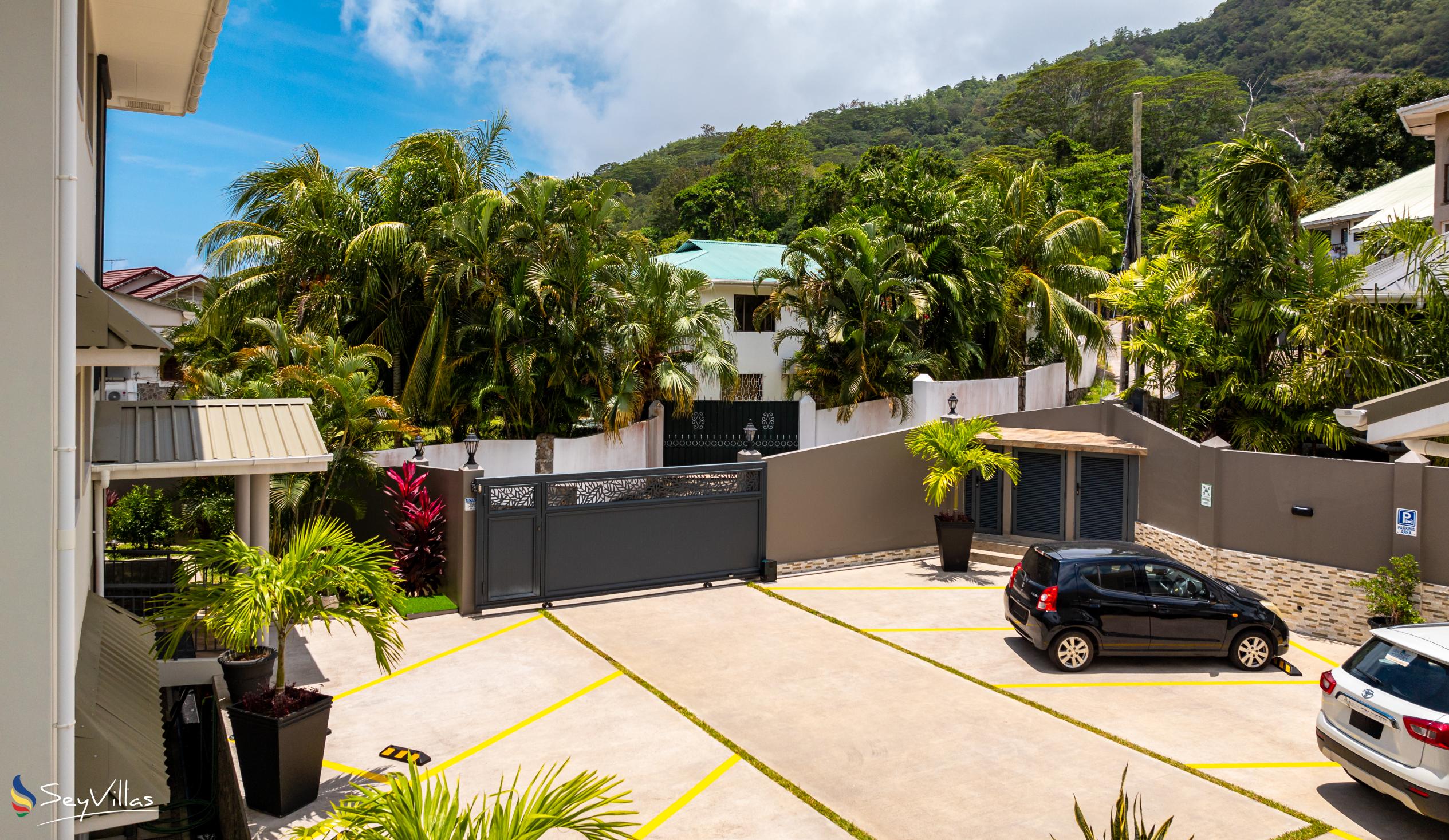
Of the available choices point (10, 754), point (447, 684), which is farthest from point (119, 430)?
point (10, 754)

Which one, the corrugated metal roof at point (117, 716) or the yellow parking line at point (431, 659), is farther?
the yellow parking line at point (431, 659)

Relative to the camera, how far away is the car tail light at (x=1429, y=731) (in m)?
7.56

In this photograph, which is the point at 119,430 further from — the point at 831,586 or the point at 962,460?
the point at 962,460

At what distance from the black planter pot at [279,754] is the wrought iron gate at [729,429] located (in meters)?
15.6

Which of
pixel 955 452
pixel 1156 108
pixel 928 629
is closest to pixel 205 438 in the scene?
pixel 928 629

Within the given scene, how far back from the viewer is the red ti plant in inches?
584

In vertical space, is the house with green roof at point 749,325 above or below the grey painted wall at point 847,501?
above

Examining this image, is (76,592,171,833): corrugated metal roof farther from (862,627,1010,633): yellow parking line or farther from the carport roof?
the carport roof

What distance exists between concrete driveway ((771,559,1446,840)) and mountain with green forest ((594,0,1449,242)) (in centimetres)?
2341

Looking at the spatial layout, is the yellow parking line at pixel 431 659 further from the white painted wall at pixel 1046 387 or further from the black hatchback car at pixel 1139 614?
the white painted wall at pixel 1046 387

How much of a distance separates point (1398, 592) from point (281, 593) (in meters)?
13.5

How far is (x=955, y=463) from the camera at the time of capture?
17297mm

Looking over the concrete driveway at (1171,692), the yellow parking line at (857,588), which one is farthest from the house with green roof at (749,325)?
the concrete driveway at (1171,692)

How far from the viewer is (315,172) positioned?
75.3 feet
